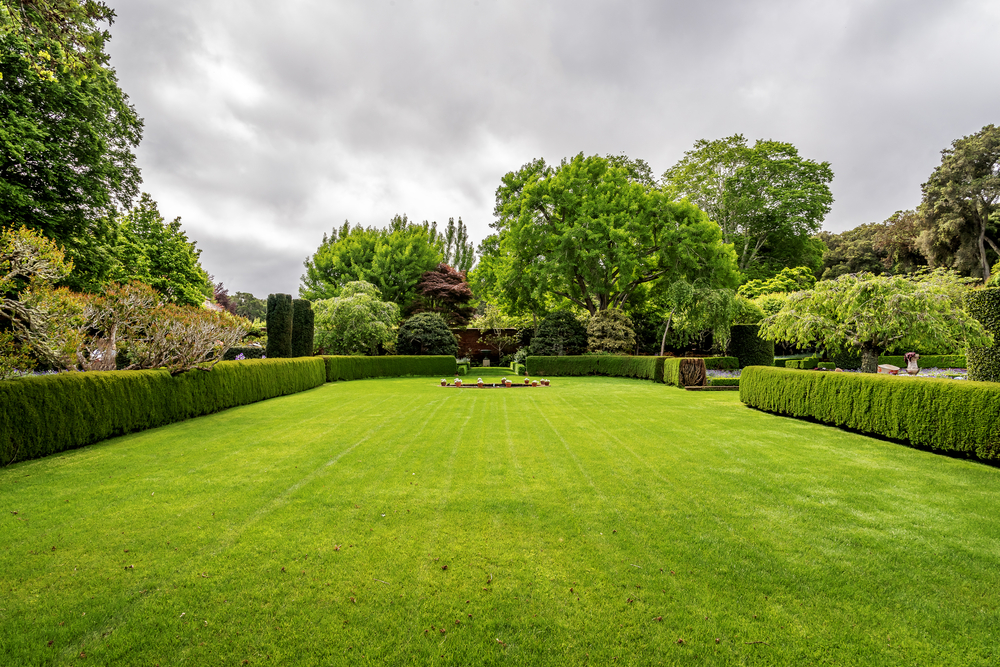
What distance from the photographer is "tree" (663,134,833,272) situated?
28.7m

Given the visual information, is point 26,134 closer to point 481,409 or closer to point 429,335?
point 481,409

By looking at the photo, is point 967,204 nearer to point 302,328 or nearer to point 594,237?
point 594,237

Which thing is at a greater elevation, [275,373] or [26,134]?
Result: [26,134]

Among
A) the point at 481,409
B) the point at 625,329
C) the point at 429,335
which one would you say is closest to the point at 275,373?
the point at 481,409

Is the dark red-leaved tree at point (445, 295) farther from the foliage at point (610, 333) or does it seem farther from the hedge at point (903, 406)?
the hedge at point (903, 406)

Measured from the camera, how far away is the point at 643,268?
2414cm

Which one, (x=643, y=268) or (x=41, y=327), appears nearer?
(x=41, y=327)

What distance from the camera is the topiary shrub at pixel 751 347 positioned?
668 inches

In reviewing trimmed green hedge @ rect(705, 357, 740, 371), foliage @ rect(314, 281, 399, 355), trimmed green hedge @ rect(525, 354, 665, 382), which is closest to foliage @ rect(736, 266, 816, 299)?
trimmed green hedge @ rect(705, 357, 740, 371)

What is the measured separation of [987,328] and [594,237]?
16.0 m

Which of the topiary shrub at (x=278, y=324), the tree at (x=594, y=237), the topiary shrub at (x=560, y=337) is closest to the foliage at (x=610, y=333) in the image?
the topiary shrub at (x=560, y=337)

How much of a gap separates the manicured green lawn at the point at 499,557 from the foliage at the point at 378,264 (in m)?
27.9

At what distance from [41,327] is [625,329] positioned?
2117cm

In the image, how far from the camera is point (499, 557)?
2.75 meters
